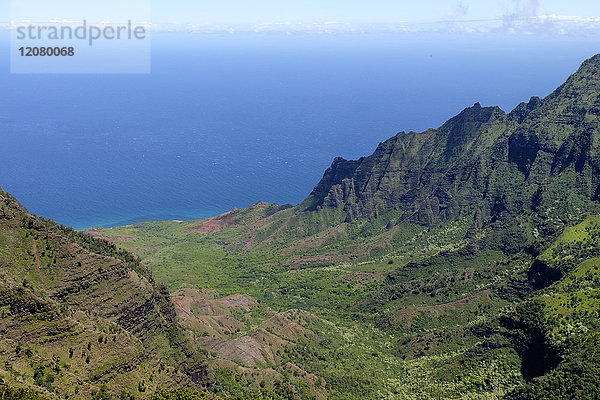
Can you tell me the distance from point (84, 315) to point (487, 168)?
428 feet

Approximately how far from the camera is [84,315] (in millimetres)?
63531

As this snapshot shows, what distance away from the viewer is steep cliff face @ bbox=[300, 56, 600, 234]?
448 feet

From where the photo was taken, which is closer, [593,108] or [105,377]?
[105,377]

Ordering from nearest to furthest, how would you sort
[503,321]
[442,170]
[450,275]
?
[503,321]
[450,275]
[442,170]

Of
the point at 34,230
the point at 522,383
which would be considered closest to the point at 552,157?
the point at 522,383

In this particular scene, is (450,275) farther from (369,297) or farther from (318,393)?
(318,393)

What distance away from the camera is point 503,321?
92.6 m

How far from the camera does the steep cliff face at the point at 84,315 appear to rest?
179ft

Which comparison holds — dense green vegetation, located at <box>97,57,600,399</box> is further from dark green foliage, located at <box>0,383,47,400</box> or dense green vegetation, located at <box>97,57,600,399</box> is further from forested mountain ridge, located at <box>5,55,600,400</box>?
dark green foliage, located at <box>0,383,47,400</box>

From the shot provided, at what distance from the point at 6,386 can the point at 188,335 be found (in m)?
37.0

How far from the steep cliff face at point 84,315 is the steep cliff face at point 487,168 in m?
96.9

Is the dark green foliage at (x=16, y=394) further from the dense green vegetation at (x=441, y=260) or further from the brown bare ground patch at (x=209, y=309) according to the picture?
the brown bare ground patch at (x=209, y=309)

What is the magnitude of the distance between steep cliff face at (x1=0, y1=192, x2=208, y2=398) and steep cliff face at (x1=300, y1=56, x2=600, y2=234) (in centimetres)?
9686

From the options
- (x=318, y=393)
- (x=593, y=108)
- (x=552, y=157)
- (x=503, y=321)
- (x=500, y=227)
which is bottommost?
(x=318, y=393)
